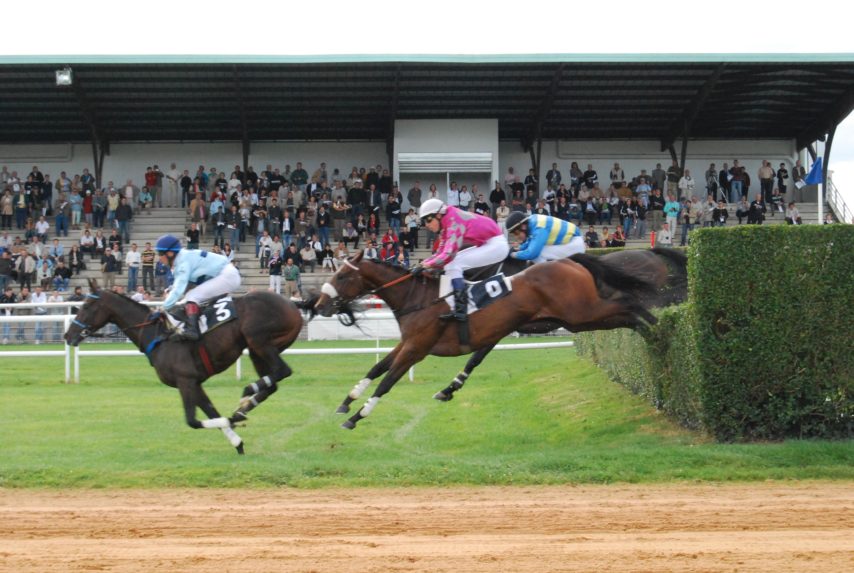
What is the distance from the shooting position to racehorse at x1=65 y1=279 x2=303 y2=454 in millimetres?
10328

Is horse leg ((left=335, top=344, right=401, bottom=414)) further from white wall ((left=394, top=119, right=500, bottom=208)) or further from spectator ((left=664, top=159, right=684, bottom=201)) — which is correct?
spectator ((left=664, top=159, right=684, bottom=201))

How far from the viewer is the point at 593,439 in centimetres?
1061

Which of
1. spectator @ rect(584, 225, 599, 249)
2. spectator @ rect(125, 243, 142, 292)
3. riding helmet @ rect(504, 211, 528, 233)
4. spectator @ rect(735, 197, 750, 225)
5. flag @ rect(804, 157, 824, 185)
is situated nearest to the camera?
riding helmet @ rect(504, 211, 528, 233)

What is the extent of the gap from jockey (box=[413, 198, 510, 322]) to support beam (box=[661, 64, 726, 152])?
19.5 metres

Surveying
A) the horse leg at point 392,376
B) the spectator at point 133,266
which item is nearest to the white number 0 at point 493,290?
the horse leg at point 392,376

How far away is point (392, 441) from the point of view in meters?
10.9

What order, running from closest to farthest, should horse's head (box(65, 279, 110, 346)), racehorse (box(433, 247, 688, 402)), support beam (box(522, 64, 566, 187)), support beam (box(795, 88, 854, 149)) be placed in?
1. racehorse (box(433, 247, 688, 402))
2. horse's head (box(65, 279, 110, 346))
3. support beam (box(522, 64, 566, 187))
4. support beam (box(795, 88, 854, 149))

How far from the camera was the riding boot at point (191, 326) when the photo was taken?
34.0 feet

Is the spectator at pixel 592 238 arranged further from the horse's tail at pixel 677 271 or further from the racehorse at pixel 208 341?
the racehorse at pixel 208 341

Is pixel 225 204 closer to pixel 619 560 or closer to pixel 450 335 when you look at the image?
pixel 450 335

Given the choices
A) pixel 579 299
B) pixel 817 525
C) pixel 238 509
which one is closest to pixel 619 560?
pixel 817 525

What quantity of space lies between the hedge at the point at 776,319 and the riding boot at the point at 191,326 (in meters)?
4.99

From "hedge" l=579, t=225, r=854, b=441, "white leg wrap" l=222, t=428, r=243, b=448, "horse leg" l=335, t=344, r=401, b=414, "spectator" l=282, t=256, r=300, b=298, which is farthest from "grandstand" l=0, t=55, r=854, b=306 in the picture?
"hedge" l=579, t=225, r=854, b=441

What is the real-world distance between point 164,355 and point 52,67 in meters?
20.4
